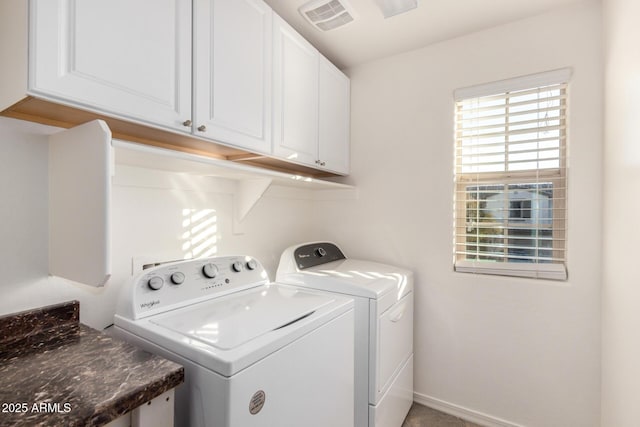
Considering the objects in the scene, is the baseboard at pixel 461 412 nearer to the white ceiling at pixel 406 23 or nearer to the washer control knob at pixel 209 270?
the washer control knob at pixel 209 270

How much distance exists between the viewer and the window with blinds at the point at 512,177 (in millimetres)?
1739

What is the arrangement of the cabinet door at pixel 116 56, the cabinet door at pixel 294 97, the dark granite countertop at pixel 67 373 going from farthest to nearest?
1. the cabinet door at pixel 294 97
2. the cabinet door at pixel 116 56
3. the dark granite countertop at pixel 67 373

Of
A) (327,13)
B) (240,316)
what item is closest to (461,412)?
(240,316)

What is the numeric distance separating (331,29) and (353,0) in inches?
10.4

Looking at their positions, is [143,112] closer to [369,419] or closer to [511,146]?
[369,419]

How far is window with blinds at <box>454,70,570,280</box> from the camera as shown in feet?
5.71

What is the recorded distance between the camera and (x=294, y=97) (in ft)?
5.70

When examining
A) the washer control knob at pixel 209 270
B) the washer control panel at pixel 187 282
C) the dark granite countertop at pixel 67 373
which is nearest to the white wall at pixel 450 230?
the washer control panel at pixel 187 282

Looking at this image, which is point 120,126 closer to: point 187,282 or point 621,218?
point 187,282

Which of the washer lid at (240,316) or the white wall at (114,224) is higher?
the white wall at (114,224)

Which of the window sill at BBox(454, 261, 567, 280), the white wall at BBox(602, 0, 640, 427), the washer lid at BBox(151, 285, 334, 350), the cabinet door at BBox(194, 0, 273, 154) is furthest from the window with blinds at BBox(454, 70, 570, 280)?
the cabinet door at BBox(194, 0, 273, 154)

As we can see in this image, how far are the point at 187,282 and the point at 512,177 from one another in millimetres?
1934

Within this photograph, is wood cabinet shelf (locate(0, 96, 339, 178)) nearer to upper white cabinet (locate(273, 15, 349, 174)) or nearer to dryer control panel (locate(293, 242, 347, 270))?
upper white cabinet (locate(273, 15, 349, 174))

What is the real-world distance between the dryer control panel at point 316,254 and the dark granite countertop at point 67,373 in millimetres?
1048
